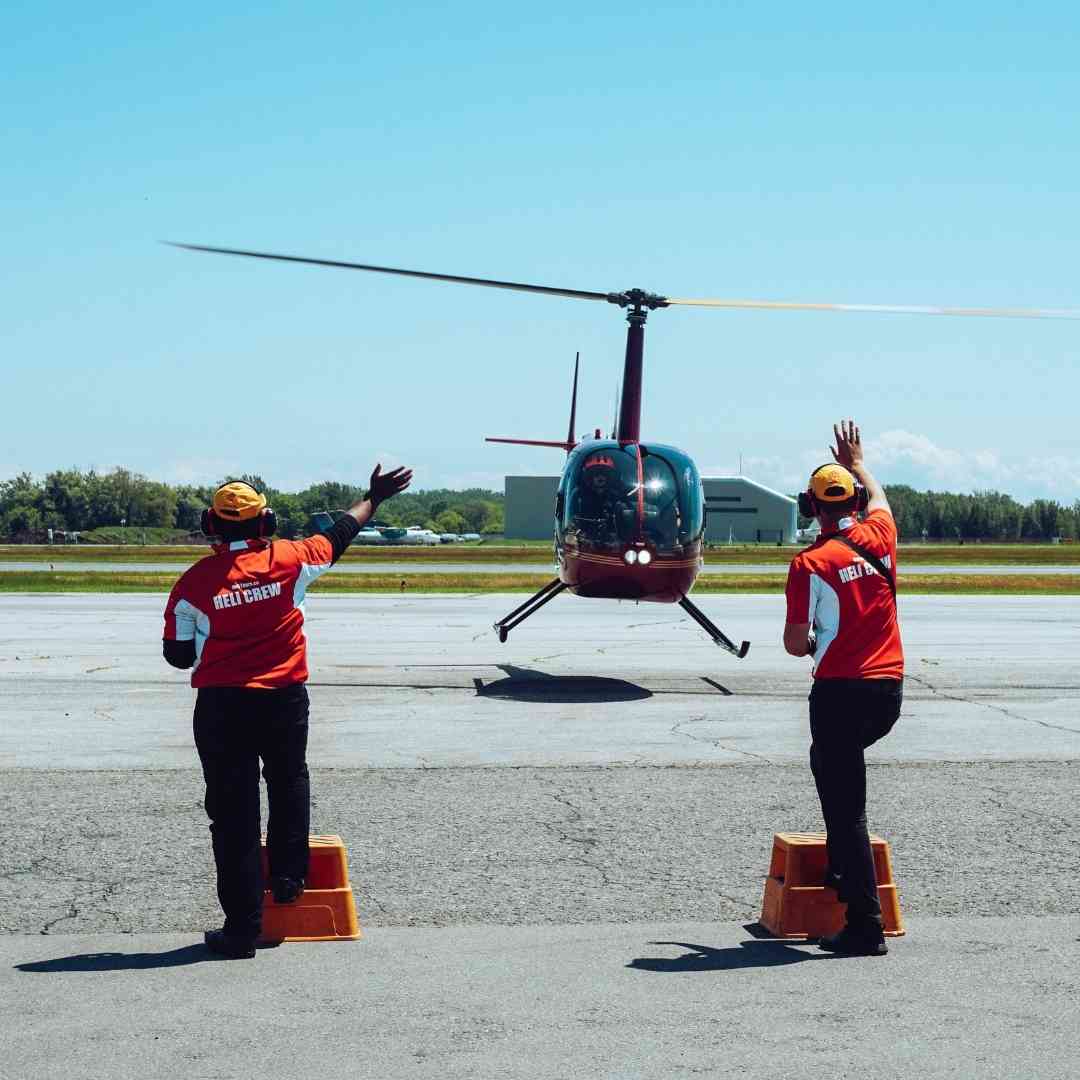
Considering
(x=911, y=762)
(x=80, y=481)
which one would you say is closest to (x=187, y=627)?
(x=911, y=762)

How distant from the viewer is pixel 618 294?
1816 cm

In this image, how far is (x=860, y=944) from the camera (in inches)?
236

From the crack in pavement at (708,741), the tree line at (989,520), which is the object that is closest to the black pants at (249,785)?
the crack in pavement at (708,741)

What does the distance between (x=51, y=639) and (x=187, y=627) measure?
17030 mm

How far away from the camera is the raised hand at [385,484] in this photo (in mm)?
6844

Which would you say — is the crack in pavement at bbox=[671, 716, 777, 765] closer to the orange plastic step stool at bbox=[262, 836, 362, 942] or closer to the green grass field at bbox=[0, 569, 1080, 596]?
the orange plastic step stool at bbox=[262, 836, 362, 942]

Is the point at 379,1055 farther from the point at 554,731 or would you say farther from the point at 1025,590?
the point at 1025,590

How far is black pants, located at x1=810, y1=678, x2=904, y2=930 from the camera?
6.18 metres

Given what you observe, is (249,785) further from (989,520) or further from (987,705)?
(989,520)

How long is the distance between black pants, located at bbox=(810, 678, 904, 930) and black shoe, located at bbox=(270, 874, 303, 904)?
237cm

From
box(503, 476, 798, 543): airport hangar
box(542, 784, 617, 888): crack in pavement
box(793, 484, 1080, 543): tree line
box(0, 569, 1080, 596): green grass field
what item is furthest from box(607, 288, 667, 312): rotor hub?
box(793, 484, 1080, 543): tree line

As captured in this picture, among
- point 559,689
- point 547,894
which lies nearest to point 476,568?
point 559,689

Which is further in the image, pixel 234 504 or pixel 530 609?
pixel 530 609

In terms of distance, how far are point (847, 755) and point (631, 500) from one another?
411 inches
